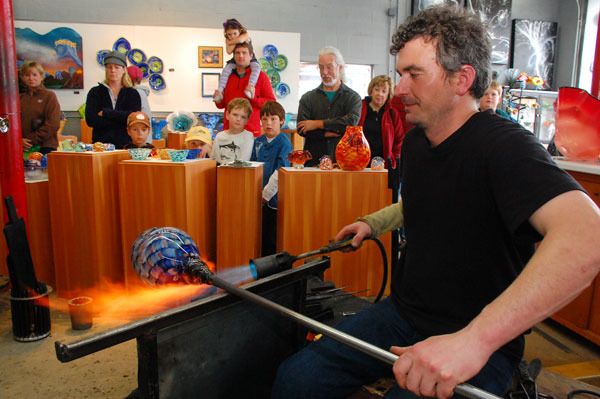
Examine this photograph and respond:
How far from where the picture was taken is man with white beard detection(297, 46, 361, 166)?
3.60m

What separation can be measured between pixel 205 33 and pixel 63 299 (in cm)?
563

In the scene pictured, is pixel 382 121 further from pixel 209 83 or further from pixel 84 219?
pixel 209 83

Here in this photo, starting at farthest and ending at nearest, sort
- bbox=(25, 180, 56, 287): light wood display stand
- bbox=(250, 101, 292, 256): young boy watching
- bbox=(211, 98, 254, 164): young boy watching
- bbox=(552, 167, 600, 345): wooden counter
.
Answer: bbox=(211, 98, 254, 164): young boy watching < bbox=(250, 101, 292, 256): young boy watching < bbox=(25, 180, 56, 287): light wood display stand < bbox=(552, 167, 600, 345): wooden counter

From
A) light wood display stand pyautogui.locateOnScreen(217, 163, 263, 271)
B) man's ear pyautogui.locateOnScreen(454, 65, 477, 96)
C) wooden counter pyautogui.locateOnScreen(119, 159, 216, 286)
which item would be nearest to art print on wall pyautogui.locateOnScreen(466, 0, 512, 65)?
light wood display stand pyautogui.locateOnScreen(217, 163, 263, 271)

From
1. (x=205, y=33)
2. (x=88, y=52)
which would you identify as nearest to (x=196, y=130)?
(x=205, y=33)

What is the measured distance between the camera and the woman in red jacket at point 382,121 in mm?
3852

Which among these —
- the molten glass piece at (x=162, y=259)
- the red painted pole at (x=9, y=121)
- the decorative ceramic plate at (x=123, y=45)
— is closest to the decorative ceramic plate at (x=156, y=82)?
the decorative ceramic plate at (x=123, y=45)

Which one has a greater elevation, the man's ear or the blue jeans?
the man's ear

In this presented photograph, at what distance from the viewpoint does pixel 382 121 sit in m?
3.86

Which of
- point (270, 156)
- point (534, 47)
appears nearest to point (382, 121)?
point (270, 156)

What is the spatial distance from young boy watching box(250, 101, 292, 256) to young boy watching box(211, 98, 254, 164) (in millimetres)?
79

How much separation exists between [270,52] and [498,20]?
4.35 m

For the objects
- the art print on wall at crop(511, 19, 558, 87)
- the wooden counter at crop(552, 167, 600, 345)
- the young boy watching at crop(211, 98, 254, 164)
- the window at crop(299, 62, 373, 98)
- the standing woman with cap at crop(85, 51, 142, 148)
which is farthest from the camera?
the art print on wall at crop(511, 19, 558, 87)

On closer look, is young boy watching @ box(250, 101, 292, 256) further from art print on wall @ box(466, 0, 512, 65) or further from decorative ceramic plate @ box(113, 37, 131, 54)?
art print on wall @ box(466, 0, 512, 65)
